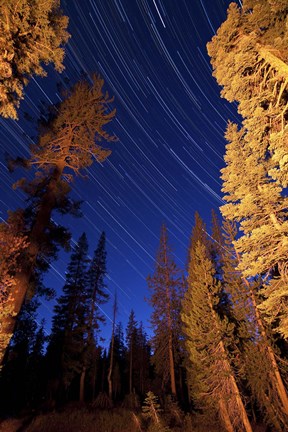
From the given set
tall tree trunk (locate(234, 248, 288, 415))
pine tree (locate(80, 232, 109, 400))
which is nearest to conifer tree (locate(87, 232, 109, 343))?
pine tree (locate(80, 232, 109, 400))

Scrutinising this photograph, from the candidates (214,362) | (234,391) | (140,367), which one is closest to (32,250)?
(214,362)

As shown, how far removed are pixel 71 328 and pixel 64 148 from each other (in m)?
18.4

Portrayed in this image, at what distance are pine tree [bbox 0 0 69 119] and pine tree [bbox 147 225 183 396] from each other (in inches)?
791

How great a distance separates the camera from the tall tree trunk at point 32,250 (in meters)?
7.27

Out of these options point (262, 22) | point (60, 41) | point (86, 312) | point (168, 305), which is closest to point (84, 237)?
point (86, 312)

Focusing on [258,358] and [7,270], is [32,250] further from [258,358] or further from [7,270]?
[258,358]

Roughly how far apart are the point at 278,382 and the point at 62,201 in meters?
14.9

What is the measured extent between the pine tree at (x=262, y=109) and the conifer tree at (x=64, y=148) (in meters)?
6.01

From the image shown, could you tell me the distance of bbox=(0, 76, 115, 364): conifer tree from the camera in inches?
423

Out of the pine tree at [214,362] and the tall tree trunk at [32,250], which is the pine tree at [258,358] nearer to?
the pine tree at [214,362]

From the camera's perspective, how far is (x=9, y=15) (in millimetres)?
5695

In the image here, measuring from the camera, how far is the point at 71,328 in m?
23.0

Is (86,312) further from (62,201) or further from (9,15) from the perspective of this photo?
(9,15)

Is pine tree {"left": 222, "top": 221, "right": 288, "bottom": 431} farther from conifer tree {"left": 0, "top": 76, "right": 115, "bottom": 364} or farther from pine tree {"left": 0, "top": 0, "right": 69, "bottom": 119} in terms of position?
pine tree {"left": 0, "top": 0, "right": 69, "bottom": 119}
